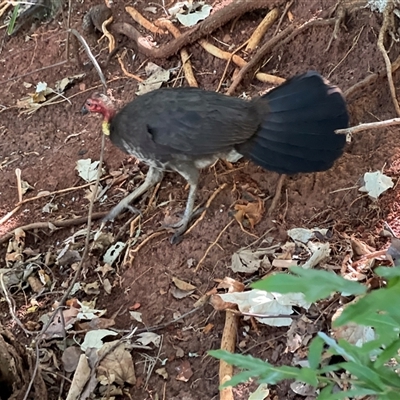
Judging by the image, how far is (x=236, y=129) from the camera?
263 centimetres

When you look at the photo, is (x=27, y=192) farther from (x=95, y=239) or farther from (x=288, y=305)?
(x=288, y=305)

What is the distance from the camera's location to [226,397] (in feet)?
6.52

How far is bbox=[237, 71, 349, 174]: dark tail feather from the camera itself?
2463mm

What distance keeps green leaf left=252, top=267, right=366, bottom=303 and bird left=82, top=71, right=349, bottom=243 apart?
1660 millimetres

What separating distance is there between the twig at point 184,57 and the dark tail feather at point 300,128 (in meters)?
0.92

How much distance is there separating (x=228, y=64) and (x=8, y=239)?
161cm

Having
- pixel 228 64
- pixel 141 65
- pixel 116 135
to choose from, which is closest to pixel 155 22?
pixel 141 65

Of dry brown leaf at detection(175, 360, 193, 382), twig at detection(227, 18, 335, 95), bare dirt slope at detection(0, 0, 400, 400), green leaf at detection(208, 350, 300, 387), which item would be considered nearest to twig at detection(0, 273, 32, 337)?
bare dirt slope at detection(0, 0, 400, 400)

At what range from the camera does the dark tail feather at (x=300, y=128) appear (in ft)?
8.08

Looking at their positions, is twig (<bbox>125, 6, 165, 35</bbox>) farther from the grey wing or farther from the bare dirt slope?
the grey wing

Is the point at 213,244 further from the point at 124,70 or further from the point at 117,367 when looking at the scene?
the point at 124,70

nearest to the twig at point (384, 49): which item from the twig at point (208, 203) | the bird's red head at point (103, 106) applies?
the twig at point (208, 203)

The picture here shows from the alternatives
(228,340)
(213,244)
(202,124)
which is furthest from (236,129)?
(228,340)

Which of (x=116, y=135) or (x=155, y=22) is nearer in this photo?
(x=116, y=135)
